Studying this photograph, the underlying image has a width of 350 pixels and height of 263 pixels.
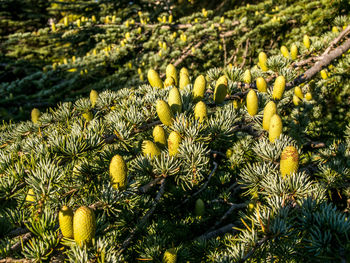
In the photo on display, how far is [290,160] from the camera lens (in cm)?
108

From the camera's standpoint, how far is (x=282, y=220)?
35.9 inches

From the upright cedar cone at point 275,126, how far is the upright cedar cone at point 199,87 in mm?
526

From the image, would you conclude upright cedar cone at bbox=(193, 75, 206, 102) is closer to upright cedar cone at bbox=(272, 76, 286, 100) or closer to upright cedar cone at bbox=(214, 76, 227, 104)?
upright cedar cone at bbox=(214, 76, 227, 104)

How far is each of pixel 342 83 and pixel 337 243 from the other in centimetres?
311

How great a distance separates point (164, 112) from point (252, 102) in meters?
0.62

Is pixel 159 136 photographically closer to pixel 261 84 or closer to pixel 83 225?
pixel 83 225

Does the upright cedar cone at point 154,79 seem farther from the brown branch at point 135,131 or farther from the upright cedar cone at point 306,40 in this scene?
the upright cedar cone at point 306,40

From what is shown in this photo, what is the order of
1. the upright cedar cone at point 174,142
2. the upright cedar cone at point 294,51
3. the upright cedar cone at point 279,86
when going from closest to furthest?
1. the upright cedar cone at point 174,142
2. the upright cedar cone at point 279,86
3. the upright cedar cone at point 294,51

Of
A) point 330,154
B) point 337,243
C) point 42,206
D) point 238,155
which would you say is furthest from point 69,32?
point 337,243

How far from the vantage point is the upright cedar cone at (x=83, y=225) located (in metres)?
0.85

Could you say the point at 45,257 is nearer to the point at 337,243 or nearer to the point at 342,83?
the point at 337,243

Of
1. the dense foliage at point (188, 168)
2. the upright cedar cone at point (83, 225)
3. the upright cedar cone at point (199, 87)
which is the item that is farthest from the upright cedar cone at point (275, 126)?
the upright cedar cone at point (83, 225)

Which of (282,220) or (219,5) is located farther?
(219,5)

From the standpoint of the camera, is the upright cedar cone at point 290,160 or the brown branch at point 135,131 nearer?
the upright cedar cone at point 290,160
